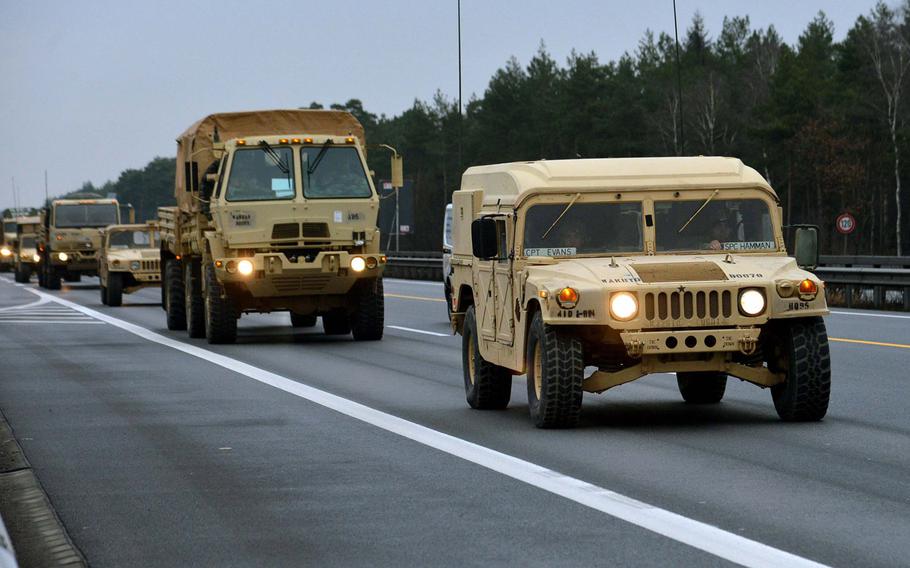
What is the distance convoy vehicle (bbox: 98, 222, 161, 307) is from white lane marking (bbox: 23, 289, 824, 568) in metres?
24.5

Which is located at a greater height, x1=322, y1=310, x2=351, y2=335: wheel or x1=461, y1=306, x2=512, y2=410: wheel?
x1=461, y1=306, x2=512, y2=410: wheel

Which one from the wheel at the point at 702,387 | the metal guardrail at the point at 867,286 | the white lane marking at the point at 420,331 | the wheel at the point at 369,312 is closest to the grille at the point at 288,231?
the wheel at the point at 369,312

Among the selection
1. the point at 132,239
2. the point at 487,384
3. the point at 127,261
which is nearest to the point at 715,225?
the point at 487,384

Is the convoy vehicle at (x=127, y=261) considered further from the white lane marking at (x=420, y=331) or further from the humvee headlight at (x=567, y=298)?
the humvee headlight at (x=567, y=298)

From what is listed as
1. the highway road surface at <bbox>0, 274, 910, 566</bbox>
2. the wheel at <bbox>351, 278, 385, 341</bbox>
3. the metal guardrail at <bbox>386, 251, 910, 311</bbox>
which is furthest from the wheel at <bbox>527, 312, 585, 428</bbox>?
the metal guardrail at <bbox>386, 251, 910, 311</bbox>

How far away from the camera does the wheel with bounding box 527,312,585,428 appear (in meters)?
12.2

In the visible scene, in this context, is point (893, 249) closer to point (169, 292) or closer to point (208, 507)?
point (169, 292)

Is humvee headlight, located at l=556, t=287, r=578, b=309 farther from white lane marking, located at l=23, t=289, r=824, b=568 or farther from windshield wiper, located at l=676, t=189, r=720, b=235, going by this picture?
windshield wiper, located at l=676, t=189, r=720, b=235

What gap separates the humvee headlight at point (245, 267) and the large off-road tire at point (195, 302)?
7.67 ft

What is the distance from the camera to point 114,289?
40.6 metres

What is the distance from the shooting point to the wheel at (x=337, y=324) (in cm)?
2705

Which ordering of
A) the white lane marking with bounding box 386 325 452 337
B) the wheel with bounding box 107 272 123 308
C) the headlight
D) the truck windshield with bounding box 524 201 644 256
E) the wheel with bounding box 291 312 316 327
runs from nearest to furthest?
the headlight
the truck windshield with bounding box 524 201 644 256
the white lane marking with bounding box 386 325 452 337
the wheel with bounding box 291 312 316 327
the wheel with bounding box 107 272 123 308

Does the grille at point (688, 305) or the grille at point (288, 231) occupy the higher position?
the grille at point (288, 231)

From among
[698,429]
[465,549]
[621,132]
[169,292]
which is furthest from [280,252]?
[621,132]
